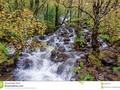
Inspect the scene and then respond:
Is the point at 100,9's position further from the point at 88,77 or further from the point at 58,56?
the point at 88,77

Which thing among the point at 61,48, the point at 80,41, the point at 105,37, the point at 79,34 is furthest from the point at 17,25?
the point at 79,34

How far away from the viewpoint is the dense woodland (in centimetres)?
641

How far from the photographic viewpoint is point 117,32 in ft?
27.0

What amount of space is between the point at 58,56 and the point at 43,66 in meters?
0.70

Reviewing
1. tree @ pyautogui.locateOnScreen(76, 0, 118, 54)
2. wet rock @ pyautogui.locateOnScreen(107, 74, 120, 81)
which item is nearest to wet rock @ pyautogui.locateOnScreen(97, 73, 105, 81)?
wet rock @ pyautogui.locateOnScreen(107, 74, 120, 81)

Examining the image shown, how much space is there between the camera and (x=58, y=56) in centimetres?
874

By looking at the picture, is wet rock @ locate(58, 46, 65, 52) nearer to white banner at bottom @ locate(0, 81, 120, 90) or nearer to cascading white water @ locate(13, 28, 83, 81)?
cascading white water @ locate(13, 28, 83, 81)

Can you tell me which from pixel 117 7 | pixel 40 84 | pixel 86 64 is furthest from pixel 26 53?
pixel 117 7

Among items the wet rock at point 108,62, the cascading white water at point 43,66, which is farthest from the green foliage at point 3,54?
the wet rock at point 108,62

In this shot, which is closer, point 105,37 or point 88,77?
point 88,77

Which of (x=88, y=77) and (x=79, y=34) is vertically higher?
(x=79, y=34)

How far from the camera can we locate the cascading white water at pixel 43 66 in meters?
7.81

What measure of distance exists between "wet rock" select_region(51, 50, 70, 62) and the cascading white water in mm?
119

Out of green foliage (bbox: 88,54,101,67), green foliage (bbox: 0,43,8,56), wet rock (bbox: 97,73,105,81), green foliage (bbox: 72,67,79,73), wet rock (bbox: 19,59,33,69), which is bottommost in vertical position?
wet rock (bbox: 97,73,105,81)
